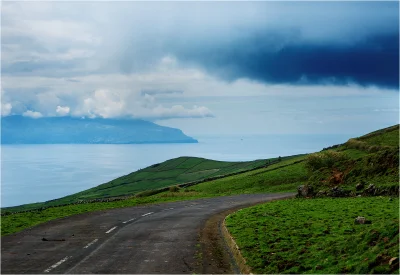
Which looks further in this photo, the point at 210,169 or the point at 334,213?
the point at 210,169

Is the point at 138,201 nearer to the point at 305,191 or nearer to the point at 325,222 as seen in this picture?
the point at 305,191

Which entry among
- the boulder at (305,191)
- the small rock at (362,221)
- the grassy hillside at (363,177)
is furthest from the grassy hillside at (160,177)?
the small rock at (362,221)

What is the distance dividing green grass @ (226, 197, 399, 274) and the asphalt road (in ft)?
9.04

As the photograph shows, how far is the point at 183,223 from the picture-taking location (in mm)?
28781

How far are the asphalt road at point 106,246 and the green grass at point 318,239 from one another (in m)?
2.75

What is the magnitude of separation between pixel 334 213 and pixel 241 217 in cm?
611

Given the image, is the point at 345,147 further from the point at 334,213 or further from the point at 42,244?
the point at 42,244

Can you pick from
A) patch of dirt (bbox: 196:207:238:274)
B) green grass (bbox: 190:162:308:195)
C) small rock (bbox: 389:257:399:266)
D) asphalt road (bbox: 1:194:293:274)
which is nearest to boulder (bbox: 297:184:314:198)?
green grass (bbox: 190:162:308:195)

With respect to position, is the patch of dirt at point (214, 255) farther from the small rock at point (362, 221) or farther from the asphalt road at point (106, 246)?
the small rock at point (362, 221)

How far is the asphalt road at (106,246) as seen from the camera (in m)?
16.1

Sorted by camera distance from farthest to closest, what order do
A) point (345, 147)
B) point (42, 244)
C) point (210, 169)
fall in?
point (210, 169) < point (345, 147) < point (42, 244)

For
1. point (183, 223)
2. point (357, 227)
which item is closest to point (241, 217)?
point (183, 223)

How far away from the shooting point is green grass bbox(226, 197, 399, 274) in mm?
13789

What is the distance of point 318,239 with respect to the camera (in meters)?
19.1
